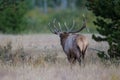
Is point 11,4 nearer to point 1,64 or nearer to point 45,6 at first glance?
point 1,64

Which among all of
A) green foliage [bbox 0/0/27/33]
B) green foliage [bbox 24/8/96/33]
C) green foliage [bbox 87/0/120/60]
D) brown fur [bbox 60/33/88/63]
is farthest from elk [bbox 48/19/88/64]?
green foliage [bbox 0/0/27/33]

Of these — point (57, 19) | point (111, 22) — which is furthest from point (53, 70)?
point (57, 19)

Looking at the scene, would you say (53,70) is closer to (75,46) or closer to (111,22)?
(75,46)

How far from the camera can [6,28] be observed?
36250 millimetres

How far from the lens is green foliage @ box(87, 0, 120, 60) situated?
57.7 ft

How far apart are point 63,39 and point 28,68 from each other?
3.57 metres

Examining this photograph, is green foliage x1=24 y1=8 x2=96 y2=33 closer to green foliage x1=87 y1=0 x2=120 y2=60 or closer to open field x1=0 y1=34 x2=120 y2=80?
green foliage x1=87 y1=0 x2=120 y2=60

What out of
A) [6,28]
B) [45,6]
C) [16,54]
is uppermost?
[16,54]

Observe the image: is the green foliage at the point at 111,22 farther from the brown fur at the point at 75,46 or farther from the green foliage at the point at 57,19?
the green foliage at the point at 57,19

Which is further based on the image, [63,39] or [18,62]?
[63,39]

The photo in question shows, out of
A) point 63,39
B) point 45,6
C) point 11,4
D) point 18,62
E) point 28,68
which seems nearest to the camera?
point 28,68

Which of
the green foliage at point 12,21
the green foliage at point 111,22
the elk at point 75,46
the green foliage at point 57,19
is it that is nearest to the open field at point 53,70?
the elk at point 75,46

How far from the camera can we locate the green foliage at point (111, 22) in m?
17.6

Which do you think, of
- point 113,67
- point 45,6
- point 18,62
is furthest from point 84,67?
point 45,6
